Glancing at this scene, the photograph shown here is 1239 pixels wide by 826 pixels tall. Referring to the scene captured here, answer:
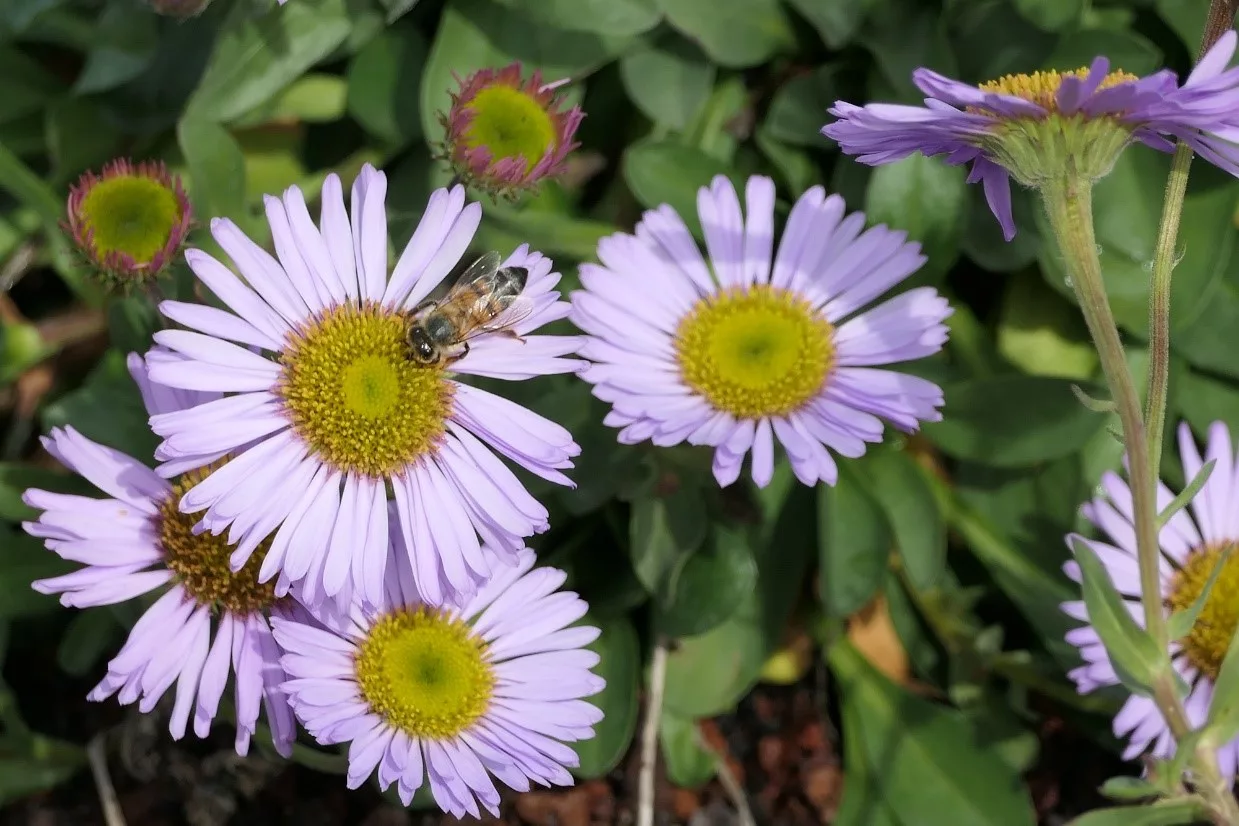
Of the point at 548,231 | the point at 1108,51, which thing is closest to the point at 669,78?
the point at 548,231

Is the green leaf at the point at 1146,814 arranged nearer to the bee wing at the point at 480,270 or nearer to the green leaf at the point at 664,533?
the green leaf at the point at 664,533

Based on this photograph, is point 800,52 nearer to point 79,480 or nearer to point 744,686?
point 744,686

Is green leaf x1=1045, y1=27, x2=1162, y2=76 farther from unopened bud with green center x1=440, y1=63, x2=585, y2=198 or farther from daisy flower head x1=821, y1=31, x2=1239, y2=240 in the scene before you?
unopened bud with green center x1=440, y1=63, x2=585, y2=198

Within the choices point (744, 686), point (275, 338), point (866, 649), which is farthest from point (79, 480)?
point (866, 649)

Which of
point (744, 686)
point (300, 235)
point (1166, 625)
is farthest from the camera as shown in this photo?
point (744, 686)

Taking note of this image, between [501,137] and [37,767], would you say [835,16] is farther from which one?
[37,767]

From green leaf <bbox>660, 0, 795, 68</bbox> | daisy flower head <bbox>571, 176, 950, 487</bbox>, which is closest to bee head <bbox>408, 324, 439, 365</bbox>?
daisy flower head <bbox>571, 176, 950, 487</bbox>

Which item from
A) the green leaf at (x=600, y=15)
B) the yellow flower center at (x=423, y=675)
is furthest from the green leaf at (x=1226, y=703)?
the green leaf at (x=600, y=15)
